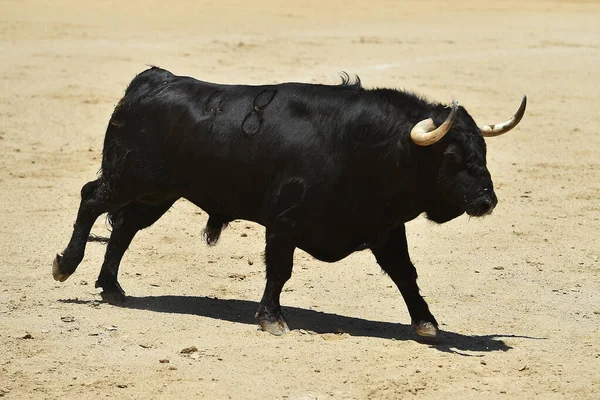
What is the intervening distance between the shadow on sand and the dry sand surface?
22 millimetres

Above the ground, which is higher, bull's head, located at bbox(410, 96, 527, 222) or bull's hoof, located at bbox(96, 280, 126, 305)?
bull's head, located at bbox(410, 96, 527, 222)

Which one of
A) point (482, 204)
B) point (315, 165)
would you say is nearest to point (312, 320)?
point (315, 165)

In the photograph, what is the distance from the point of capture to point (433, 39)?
23094 mm

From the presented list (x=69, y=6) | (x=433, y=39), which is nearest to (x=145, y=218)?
(x=433, y=39)

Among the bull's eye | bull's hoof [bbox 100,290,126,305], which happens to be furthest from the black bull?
bull's hoof [bbox 100,290,126,305]

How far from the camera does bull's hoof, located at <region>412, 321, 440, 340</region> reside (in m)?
8.20

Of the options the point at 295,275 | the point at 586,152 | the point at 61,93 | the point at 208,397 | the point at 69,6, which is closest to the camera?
the point at 208,397

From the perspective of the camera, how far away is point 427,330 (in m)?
8.20

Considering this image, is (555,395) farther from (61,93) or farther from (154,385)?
(61,93)

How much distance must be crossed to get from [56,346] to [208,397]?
4.23 ft

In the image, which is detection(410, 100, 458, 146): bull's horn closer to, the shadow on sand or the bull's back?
the bull's back

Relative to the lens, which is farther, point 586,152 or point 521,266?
point 586,152

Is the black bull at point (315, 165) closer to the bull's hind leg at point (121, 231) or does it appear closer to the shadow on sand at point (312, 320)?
the shadow on sand at point (312, 320)

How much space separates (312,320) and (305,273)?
1.36m
